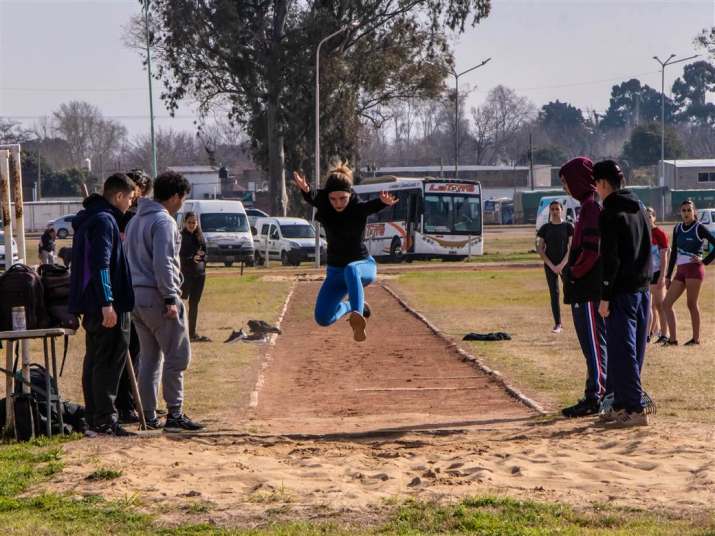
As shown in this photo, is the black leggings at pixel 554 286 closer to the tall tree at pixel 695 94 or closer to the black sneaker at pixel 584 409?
the black sneaker at pixel 584 409

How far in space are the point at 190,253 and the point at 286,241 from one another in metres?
29.4

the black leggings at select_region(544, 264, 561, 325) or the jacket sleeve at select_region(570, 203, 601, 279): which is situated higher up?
the jacket sleeve at select_region(570, 203, 601, 279)

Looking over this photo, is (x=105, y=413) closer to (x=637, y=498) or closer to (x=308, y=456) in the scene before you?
(x=308, y=456)

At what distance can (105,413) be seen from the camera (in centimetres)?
941

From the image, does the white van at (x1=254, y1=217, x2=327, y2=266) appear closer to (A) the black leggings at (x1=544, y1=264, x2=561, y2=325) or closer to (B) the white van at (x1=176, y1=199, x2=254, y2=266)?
(B) the white van at (x1=176, y1=199, x2=254, y2=266)

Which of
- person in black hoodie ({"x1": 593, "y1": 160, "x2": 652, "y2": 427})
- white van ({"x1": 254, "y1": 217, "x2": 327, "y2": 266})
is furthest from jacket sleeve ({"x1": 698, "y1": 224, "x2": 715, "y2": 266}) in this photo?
white van ({"x1": 254, "y1": 217, "x2": 327, "y2": 266})

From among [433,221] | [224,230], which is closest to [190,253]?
[224,230]

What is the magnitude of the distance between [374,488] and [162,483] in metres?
1.36

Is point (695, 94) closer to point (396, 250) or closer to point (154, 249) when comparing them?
point (396, 250)

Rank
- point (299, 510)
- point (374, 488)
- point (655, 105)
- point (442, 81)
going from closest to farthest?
A: point (299, 510) < point (374, 488) < point (442, 81) < point (655, 105)

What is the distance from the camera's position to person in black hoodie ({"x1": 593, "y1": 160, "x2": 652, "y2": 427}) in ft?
31.7

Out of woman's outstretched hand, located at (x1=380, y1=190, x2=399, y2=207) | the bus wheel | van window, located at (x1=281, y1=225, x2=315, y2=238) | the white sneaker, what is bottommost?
the bus wheel

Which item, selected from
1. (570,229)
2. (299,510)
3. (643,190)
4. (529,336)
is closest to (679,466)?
(299,510)

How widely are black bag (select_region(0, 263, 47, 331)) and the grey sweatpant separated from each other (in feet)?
2.68
